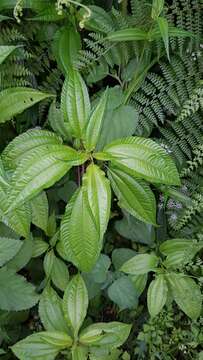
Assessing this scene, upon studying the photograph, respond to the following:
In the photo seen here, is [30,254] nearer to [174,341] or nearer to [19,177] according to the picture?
[19,177]

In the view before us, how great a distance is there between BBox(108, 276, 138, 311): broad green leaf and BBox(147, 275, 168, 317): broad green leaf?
0.08 meters

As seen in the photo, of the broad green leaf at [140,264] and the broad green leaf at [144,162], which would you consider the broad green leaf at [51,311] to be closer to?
the broad green leaf at [140,264]

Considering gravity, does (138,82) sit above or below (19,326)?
above

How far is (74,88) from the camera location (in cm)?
122

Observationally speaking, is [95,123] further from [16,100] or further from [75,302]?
[75,302]

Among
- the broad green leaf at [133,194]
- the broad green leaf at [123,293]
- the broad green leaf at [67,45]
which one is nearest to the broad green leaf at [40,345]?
the broad green leaf at [123,293]

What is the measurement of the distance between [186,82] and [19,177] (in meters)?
0.67

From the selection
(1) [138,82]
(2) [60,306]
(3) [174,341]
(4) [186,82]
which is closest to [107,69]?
(1) [138,82]

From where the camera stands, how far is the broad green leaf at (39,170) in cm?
107

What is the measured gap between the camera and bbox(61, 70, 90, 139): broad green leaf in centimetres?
122

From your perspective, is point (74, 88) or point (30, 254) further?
point (30, 254)

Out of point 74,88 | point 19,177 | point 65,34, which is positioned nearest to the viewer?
point 19,177

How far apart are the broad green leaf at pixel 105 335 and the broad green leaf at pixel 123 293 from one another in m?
0.07

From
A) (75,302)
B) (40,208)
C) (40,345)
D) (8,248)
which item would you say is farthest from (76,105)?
(40,345)
